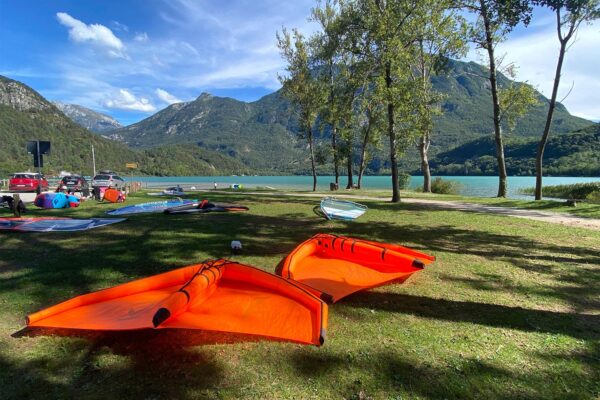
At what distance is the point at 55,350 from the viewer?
3467 mm

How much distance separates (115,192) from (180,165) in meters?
163

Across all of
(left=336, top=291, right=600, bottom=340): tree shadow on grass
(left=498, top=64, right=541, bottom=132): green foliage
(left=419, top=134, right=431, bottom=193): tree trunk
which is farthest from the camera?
(left=419, top=134, right=431, bottom=193): tree trunk

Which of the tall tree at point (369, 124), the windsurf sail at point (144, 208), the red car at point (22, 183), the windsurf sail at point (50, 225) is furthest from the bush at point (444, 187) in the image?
the red car at point (22, 183)

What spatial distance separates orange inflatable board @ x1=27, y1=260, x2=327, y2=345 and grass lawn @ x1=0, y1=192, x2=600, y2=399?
8.4 inches

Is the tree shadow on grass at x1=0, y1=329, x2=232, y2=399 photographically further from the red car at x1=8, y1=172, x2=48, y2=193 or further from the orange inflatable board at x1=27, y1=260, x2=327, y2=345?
the red car at x1=8, y1=172, x2=48, y2=193

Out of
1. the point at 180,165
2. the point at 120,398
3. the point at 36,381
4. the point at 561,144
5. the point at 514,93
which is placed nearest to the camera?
the point at 120,398

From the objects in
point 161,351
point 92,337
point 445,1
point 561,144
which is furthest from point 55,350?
point 561,144

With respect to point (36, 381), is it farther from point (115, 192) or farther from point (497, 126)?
point (497, 126)

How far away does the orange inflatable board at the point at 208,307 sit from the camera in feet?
11.4

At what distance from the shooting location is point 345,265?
19.7ft

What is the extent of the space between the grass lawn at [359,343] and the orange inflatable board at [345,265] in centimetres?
23

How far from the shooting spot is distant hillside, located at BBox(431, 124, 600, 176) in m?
81.6

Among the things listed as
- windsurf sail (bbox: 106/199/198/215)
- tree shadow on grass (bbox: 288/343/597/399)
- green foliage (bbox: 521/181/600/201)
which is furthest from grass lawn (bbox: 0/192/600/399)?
green foliage (bbox: 521/181/600/201)

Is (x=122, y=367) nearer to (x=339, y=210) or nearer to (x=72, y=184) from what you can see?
(x=339, y=210)
